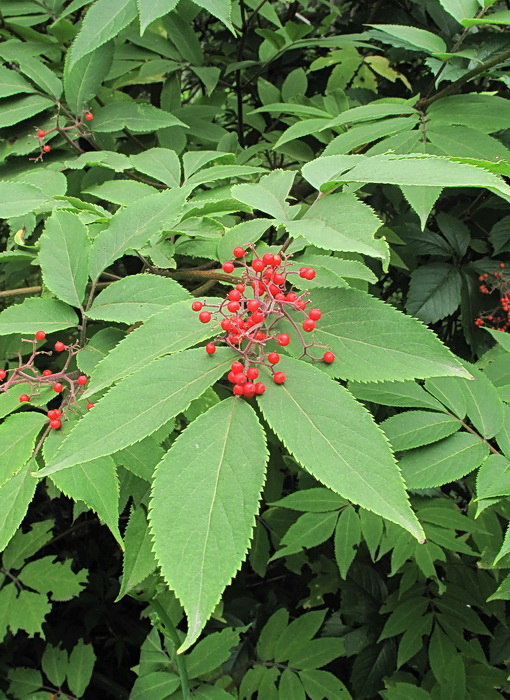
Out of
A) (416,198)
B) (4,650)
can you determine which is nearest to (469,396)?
(416,198)

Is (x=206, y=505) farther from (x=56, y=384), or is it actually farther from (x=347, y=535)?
(x=347, y=535)

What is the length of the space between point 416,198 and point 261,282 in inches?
23.7

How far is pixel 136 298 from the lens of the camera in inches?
44.3

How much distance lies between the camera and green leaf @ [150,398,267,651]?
639 millimetres

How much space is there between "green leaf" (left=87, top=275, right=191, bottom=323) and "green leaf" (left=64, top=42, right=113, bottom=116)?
0.90m

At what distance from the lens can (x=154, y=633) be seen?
85.0 inches

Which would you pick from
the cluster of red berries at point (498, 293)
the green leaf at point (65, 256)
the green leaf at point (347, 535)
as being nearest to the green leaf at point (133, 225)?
the green leaf at point (65, 256)

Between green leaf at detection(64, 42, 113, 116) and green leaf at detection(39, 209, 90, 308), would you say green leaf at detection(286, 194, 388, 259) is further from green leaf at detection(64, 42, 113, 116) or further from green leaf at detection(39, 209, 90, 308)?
green leaf at detection(64, 42, 113, 116)

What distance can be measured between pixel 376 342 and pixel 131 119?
128 cm

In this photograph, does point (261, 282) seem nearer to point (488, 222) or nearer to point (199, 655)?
point (199, 655)

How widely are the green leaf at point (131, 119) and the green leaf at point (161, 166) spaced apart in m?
0.18

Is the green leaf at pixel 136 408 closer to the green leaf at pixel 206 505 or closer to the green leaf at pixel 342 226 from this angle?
the green leaf at pixel 206 505

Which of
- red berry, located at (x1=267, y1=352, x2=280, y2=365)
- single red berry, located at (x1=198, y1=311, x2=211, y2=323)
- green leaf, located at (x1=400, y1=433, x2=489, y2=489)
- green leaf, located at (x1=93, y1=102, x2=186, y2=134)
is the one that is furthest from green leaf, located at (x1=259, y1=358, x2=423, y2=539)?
green leaf, located at (x1=93, y1=102, x2=186, y2=134)

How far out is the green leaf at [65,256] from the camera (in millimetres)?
1163
